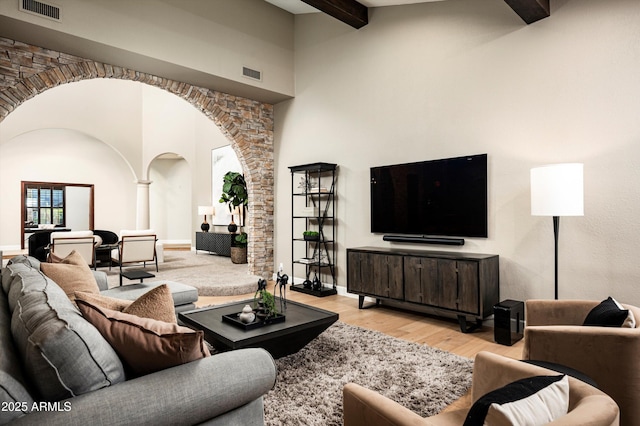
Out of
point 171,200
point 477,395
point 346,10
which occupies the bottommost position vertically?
point 477,395

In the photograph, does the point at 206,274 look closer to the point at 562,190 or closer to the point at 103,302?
the point at 103,302

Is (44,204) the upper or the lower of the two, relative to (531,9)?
lower

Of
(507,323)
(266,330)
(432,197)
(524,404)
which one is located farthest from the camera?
(432,197)

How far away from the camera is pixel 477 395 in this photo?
1.78 meters

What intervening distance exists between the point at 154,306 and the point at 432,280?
2998mm

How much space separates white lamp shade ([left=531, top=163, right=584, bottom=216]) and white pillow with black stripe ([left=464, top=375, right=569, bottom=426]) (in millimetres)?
2357

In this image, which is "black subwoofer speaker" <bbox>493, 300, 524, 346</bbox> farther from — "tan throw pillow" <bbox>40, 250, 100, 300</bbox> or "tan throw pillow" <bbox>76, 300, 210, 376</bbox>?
"tan throw pillow" <bbox>40, 250, 100, 300</bbox>

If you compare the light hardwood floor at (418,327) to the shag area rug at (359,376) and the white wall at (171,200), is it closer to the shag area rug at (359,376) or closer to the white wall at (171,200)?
the shag area rug at (359,376)

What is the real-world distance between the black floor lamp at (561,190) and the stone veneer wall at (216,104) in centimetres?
441

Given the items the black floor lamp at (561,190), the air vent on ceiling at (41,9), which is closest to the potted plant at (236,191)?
the air vent on ceiling at (41,9)

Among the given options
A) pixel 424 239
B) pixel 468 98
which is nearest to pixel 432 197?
pixel 424 239

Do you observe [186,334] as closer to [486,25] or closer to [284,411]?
[284,411]

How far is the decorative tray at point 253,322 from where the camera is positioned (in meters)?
2.73

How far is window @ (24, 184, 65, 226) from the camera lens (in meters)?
10.3
